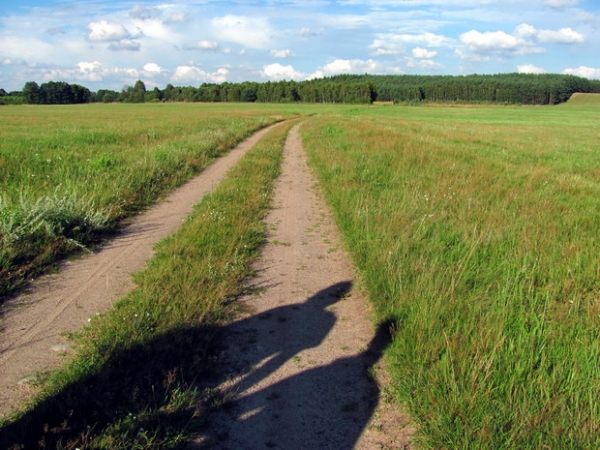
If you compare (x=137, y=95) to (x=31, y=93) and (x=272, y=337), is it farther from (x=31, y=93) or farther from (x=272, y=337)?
(x=272, y=337)

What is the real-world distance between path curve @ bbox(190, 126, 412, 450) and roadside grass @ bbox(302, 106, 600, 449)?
212 mm

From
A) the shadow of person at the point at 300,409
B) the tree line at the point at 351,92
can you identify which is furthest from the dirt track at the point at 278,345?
the tree line at the point at 351,92

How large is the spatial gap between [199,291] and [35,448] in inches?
87.6

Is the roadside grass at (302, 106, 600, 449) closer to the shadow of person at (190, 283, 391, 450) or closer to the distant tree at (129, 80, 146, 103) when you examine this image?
the shadow of person at (190, 283, 391, 450)

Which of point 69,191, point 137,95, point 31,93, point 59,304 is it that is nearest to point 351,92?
point 137,95

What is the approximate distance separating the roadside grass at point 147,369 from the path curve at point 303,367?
0.63 feet

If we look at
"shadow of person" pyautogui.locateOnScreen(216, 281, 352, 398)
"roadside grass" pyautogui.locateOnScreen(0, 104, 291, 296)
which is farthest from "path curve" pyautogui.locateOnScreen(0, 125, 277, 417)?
"shadow of person" pyautogui.locateOnScreen(216, 281, 352, 398)

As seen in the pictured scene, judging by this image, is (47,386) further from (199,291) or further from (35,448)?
(199,291)

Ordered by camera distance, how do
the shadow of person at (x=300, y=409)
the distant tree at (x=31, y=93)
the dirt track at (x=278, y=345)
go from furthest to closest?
the distant tree at (x=31, y=93)
the dirt track at (x=278, y=345)
the shadow of person at (x=300, y=409)

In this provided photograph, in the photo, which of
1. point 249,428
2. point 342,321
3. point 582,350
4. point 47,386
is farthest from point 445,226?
point 47,386

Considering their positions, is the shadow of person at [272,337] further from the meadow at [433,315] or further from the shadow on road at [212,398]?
the meadow at [433,315]

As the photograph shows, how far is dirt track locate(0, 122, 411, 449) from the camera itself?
2.92 m

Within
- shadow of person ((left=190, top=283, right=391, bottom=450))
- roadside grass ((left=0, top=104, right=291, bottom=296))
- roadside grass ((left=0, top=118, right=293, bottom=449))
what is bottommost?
shadow of person ((left=190, top=283, right=391, bottom=450))

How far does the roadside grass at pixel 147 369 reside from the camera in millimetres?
2682
